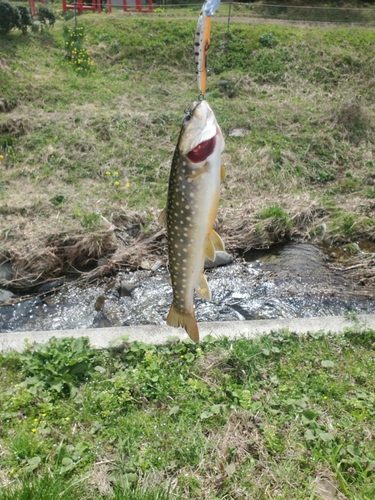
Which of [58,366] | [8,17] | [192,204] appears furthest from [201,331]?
[8,17]

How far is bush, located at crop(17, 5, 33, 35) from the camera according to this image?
45.5 feet

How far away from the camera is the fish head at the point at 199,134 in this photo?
2.12 metres

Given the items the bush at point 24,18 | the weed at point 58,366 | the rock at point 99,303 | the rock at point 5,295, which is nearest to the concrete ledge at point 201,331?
the weed at point 58,366

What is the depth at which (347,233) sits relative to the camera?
7.84m

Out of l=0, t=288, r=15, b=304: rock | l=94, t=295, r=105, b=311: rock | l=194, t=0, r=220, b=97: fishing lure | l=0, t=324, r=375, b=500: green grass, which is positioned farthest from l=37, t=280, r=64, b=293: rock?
l=194, t=0, r=220, b=97: fishing lure

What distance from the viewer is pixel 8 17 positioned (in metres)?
13.5

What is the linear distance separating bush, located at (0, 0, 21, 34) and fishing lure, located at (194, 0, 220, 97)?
13.3 m

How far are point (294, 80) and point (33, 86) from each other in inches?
282

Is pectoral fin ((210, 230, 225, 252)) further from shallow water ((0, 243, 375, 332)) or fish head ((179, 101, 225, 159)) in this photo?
shallow water ((0, 243, 375, 332))

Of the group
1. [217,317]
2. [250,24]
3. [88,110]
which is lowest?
[217,317]

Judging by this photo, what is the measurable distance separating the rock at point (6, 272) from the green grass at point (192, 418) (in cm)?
254

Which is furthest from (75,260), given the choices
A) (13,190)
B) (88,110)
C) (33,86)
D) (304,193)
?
(33,86)

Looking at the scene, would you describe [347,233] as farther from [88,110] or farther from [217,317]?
[88,110]

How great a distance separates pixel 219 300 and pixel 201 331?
68.5 inches
